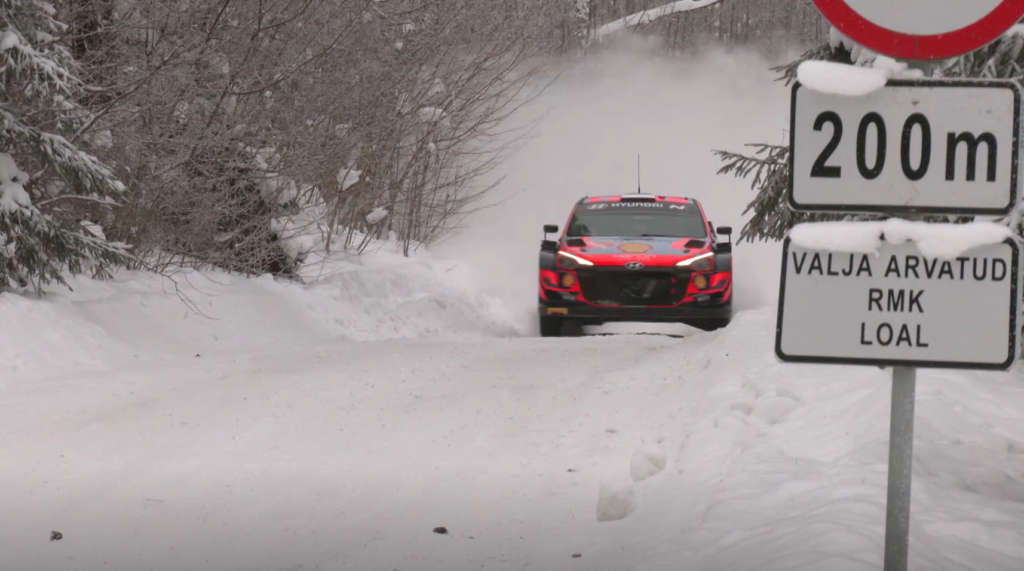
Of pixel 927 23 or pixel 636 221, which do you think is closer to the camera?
pixel 927 23

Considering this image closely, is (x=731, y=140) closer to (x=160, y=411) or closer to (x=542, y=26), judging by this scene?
(x=542, y=26)

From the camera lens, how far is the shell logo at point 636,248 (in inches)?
495

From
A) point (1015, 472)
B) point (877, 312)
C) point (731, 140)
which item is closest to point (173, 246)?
point (1015, 472)

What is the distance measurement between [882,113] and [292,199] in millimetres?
13459

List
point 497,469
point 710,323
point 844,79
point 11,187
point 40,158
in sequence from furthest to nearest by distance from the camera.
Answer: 1. point 710,323
2. point 40,158
3. point 11,187
4. point 497,469
5. point 844,79

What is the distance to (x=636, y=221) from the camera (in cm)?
1398

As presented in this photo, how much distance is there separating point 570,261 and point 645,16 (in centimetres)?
3654

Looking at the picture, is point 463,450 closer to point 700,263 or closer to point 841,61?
point 841,61

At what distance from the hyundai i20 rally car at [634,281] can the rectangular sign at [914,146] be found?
9127 millimetres

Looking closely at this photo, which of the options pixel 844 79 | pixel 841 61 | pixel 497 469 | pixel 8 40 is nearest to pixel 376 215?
pixel 8 40

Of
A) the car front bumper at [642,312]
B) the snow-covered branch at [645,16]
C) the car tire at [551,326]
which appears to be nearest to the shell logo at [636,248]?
the car front bumper at [642,312]

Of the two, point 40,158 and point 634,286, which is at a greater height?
point 40,158

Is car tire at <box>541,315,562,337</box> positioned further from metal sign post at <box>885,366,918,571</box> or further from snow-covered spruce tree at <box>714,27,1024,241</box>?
metal sign post at <box>885,366,918,571</box>

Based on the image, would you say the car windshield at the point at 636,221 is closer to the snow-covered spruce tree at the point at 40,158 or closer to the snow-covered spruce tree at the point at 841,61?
the snow-covered spruce tree at the point at 841,61
